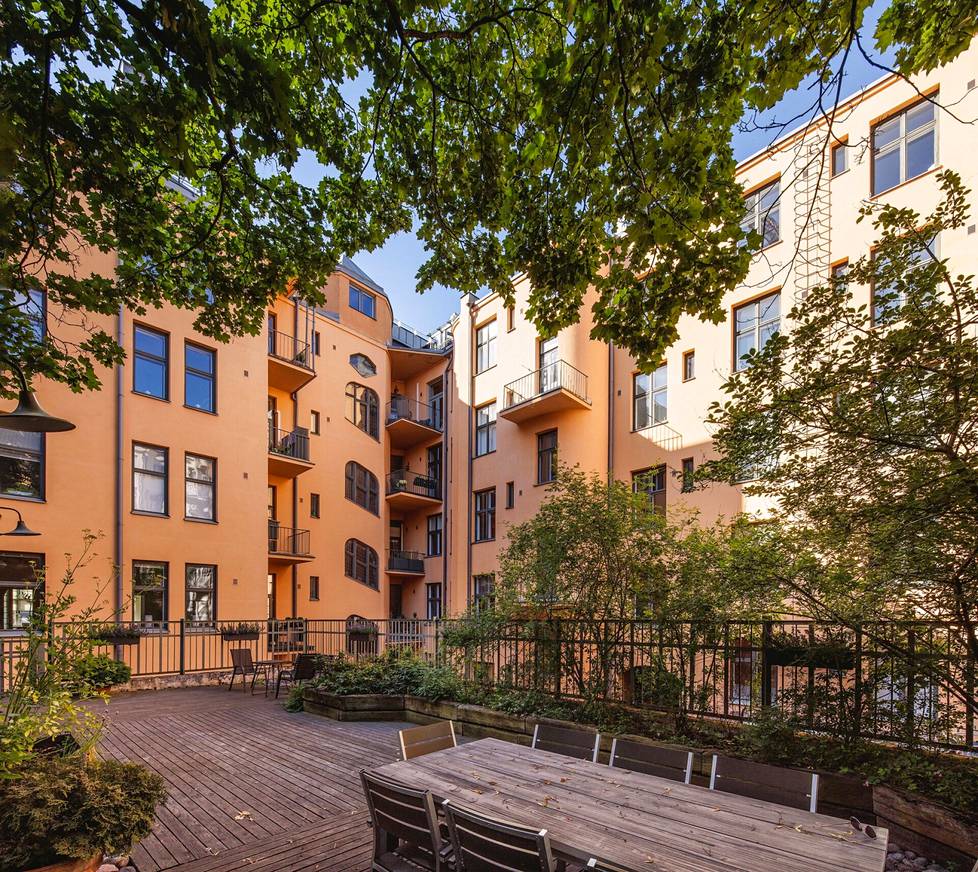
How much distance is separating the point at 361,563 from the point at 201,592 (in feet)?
25.1

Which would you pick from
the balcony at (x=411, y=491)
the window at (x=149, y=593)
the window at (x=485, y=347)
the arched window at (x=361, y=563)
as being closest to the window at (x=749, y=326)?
the window at (x=485, y=347)

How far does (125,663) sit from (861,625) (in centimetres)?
1360

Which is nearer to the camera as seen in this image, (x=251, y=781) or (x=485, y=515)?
(x=251, y=781)

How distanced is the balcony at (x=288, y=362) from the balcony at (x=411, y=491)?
6.03 m

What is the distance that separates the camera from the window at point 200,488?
14.6 meters

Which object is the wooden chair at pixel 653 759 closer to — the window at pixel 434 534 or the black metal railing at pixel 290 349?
the black metal railing at pixel 290 349

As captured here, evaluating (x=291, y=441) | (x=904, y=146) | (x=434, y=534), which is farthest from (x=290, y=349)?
(x=904, y=146)

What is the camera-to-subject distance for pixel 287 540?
18.5m

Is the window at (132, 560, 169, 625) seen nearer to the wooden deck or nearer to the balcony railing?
the wooden deck

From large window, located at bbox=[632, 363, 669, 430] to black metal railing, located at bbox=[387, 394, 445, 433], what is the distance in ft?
33.2

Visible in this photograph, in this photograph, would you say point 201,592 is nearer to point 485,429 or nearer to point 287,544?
point 287,544

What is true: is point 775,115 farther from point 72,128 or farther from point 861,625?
point 72,128

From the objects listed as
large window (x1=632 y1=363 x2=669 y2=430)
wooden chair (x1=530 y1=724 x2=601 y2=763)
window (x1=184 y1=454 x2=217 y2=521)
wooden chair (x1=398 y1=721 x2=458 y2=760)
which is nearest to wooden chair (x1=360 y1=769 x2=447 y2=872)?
wooden chair (x1=398 y1=721 x2=458 y2=760)

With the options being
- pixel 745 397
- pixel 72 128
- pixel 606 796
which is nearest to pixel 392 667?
pixel 606 796
